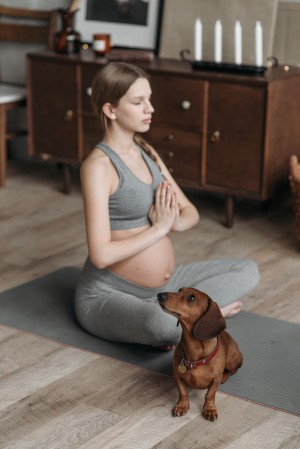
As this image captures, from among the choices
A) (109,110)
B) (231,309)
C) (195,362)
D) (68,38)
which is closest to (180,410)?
(195,362)

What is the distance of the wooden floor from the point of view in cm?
212

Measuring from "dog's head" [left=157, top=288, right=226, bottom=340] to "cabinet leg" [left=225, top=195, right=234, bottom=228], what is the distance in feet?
5.43

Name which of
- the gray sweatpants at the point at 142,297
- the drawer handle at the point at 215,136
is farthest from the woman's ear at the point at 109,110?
the drawer handle at the point at 215,136

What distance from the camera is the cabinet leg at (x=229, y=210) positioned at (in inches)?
149

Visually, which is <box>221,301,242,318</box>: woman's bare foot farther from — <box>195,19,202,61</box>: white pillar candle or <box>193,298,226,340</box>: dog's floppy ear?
<box>195,19,202,61</box>: white pillar candle

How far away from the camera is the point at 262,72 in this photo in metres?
3.61

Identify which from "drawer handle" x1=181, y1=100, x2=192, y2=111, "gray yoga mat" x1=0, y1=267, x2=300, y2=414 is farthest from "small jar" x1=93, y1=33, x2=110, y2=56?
"gray yoga mat" x1=0, y1=267, x2=300, y2=414

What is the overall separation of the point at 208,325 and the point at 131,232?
56 centimetres

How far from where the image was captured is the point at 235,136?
3.66 meters

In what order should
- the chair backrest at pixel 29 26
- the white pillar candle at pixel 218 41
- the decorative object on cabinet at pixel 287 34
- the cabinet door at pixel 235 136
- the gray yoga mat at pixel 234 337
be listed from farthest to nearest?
the chair backrest at pixel 29 26 < the decorative object on cabinet at pixel 287 34 < the white pillar candle at pixel 218 41 < the cabinet door at pixel 235 136 < the gray yoga mat at pixel 234 337

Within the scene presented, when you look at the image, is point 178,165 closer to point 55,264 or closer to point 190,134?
point 190,134

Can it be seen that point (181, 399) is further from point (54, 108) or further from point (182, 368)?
point (54, 108)

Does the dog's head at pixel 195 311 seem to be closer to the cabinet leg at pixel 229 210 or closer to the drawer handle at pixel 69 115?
the cabinet leg at pixel 229 210

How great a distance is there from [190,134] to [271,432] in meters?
1.89
